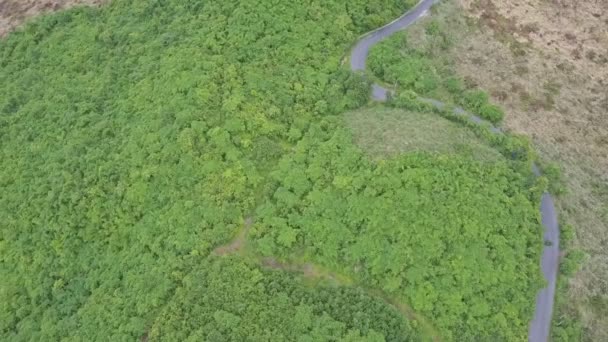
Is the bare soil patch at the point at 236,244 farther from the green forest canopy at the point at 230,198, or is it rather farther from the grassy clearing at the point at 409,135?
the grassy clearing at the point at 409,135

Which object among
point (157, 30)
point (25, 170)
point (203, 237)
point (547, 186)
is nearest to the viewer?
point (203, 237)

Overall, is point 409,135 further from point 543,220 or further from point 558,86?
point 558,86

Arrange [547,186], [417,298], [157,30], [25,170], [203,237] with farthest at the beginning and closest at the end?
[157,30] < [25,170] < [547,186] < [203,237] < [417,298]

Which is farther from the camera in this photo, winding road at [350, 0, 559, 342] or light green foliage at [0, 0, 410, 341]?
light green foliage at [0, 0, 410, 341]

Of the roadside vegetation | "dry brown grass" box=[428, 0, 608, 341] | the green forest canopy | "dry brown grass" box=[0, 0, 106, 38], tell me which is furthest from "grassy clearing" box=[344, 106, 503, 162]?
"dry brown grass" box=[0, 0, 106, 38]

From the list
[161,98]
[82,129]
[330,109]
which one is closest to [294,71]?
[330,109]

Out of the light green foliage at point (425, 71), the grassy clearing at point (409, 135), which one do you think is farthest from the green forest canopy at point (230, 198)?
the light green foliage at point (425, 71)

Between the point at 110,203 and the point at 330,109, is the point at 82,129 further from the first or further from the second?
the point at 330,109

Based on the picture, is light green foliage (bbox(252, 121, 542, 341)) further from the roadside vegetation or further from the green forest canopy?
the roadside vegetation
